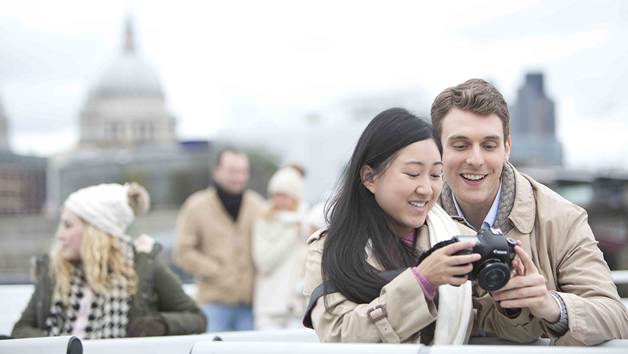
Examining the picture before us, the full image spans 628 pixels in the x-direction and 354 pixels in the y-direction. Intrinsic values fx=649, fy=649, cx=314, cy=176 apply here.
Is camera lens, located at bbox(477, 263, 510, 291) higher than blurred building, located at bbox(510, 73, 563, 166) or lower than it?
lower

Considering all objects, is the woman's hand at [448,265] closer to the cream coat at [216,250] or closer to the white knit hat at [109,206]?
the white knit hat at [109,206]

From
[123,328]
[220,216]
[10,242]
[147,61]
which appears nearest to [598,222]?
[220,216]

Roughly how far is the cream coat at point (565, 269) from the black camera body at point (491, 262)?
0.38 m

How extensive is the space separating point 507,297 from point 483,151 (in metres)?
0.63

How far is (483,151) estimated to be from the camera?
8.18 feet

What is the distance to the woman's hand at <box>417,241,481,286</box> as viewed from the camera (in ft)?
6.28

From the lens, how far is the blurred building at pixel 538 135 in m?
26.3

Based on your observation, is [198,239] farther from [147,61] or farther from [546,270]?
[147,61]

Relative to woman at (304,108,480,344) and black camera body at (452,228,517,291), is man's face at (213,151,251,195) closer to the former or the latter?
woman at (304,108,480,344)

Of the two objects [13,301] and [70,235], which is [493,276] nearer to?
[70,235]

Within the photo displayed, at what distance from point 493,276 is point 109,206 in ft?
8.33

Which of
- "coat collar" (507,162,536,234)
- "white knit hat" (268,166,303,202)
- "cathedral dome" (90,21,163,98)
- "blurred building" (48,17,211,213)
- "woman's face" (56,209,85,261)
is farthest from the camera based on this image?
"cathedral dome" (90,21,163,98)

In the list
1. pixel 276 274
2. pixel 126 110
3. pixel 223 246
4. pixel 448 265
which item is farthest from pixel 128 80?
pixel 448 265

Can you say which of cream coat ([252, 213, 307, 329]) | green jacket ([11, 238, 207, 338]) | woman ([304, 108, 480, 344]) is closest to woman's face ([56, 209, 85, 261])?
green jacket ([11, 238, 207, 338])
